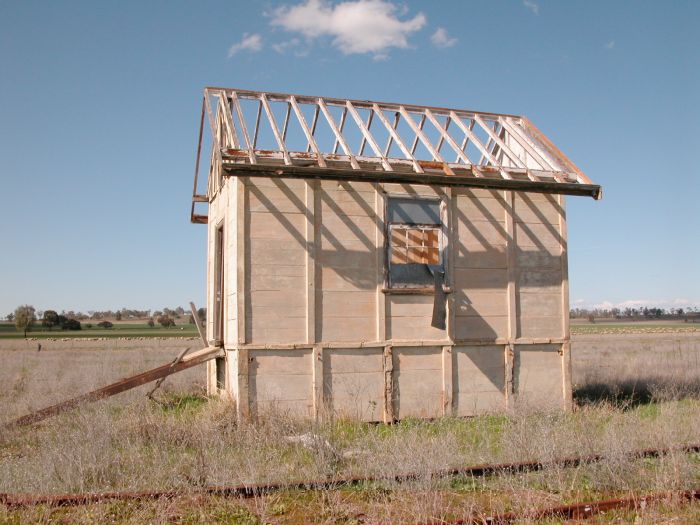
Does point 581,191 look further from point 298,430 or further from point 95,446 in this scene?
point 95,446

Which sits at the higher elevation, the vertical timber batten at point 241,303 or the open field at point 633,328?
the vertical timber batten at point 241,303

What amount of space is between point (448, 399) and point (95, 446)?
634 cm

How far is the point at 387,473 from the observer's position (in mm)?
6902

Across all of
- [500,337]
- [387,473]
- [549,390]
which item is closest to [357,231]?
[500,337]

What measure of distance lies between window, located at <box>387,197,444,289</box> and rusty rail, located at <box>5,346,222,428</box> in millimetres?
3619

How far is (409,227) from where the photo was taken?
12258 mm

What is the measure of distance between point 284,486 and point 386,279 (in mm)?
5837

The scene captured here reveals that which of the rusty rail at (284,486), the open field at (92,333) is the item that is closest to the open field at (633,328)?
the open field at (92,333)

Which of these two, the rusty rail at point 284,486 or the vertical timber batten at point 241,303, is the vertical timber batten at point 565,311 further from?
the vertical timber batten at point 241,303

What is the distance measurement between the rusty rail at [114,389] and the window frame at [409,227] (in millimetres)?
3413

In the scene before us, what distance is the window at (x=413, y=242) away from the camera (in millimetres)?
12125

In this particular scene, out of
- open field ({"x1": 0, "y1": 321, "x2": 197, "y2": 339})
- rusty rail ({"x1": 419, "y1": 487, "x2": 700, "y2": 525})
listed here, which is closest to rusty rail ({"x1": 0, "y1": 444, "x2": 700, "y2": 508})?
rusty rail ({"x1": 419, "y1": 487, "x2": 700, "y2": 525})

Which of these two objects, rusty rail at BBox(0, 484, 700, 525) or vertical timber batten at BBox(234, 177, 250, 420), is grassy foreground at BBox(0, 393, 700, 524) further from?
vertical timber batten at BBox(234, 177, 250, 420)

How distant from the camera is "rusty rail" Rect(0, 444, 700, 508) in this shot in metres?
6.07
